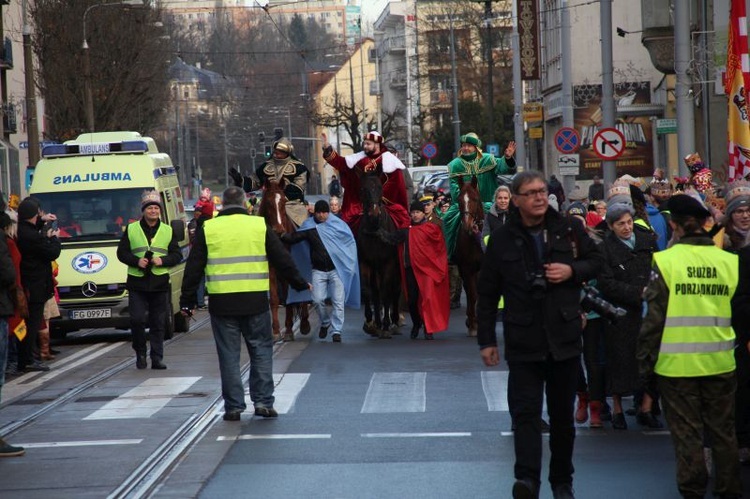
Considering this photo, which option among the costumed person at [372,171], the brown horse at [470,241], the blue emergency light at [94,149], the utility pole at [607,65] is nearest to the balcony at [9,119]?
the utility pole at [607,65]

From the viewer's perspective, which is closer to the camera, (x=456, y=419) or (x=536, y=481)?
(x=536, y=481)

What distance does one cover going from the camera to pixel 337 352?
1789 cm

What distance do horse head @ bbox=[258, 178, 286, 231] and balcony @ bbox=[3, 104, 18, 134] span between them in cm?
3659

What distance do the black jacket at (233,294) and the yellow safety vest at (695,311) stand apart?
4.74m

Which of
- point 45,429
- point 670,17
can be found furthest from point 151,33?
point 45,429

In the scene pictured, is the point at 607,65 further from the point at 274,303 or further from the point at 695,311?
the point at 695,311

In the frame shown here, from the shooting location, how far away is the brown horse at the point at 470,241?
1952 cm

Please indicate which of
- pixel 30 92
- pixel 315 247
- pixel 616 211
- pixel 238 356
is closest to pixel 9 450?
pixel 238 356

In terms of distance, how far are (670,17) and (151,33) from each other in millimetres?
22423

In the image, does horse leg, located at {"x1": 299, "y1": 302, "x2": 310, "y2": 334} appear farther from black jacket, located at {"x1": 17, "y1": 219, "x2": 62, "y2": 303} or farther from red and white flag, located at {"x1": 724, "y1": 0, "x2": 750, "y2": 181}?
red and white flag, located at {"x1": 724, "y1": 0, "x2": 750, "y2": 181}

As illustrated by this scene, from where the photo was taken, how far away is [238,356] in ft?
40.8

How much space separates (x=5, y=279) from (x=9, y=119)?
45460mm

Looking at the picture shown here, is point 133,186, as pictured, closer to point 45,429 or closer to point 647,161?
point 45,429

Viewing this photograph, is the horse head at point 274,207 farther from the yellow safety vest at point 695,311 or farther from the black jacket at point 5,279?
the yellow safety vest at point 695,311
